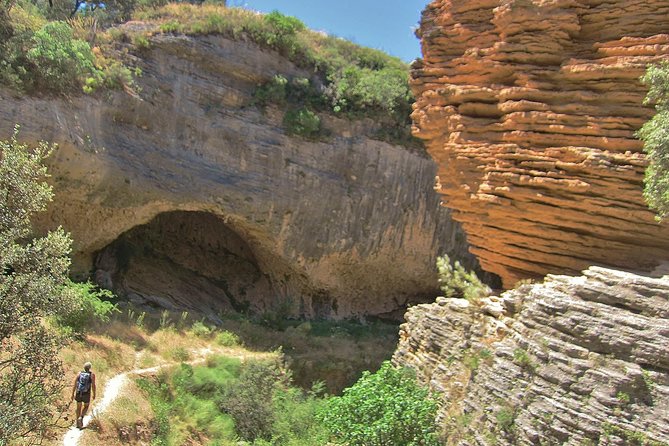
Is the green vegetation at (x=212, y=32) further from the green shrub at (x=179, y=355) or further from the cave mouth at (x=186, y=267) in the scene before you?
the green shrub at (x=179, y=355)

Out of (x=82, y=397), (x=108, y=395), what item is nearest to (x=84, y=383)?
(x=82, y=397)

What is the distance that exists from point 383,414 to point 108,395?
17.1 feet

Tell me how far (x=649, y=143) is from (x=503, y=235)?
3.29m

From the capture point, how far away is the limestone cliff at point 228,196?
49.1 ft

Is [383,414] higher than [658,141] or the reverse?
the reverse

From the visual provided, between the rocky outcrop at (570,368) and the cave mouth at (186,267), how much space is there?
11.9 m

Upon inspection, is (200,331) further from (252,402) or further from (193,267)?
(193,267)

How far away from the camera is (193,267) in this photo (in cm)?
1978

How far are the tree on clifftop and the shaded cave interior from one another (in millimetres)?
10925

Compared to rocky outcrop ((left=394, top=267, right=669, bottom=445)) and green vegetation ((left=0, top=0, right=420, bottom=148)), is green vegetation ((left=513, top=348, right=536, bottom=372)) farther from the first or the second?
green vegetation ((left=0, top=0, right=420, bottom=148))

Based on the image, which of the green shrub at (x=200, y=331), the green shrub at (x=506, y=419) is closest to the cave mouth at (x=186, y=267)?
Answer: the green shrub at (x=200, y=331)

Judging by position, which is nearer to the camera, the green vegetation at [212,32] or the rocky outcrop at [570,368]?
the rocky outcrop at [570,368]

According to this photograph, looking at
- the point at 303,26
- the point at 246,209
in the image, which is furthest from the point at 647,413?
the point at 303,26

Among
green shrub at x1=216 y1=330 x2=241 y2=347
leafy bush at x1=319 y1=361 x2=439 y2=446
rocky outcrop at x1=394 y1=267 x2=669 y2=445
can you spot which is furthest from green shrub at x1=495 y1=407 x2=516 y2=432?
green shrub at x1=216 y1=330 x2=241 y2=347
